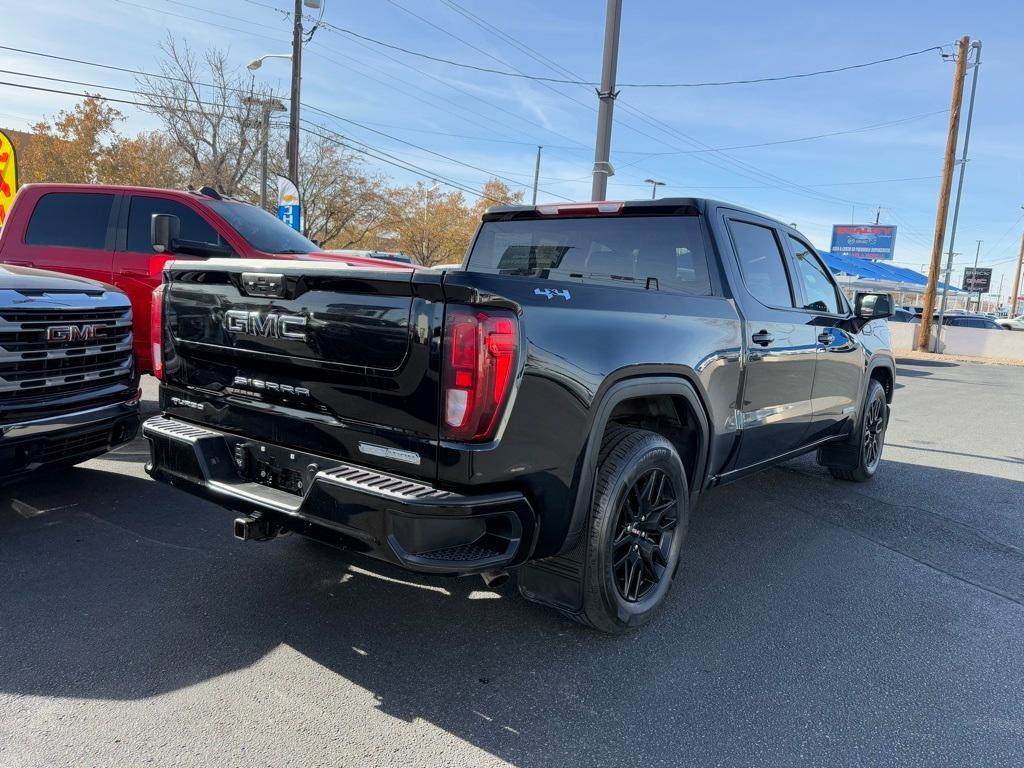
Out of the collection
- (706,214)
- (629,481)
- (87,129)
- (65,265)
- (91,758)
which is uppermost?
(87,129)

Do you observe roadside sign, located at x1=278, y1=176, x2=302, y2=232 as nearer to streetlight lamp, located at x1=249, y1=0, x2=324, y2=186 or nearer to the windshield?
streetlight lamp, located at x1=249, y1=0, x2=324, y2=186

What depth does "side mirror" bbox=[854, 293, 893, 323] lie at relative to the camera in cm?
538

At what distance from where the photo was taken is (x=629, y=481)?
308cm

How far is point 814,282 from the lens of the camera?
5.01 m

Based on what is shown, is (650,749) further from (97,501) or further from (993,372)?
(993,372)

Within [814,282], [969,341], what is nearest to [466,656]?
[814,282]

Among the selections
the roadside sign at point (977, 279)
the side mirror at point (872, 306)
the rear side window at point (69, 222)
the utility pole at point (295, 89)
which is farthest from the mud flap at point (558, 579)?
the roadside sign at point (977, 279)

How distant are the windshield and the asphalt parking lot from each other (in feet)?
9.81

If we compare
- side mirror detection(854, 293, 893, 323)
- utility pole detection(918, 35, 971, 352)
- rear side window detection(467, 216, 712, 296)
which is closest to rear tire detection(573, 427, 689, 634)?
rear side window detection(467, 216, 712, 296)

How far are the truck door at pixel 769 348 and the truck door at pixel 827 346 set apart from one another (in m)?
0.14

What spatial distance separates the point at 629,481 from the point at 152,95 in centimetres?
3485

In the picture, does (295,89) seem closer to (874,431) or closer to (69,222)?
(69,222)

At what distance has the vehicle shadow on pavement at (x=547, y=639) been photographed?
2627 millimetres

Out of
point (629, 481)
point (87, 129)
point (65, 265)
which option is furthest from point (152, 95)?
point (629, 481)
